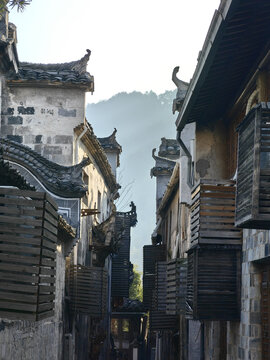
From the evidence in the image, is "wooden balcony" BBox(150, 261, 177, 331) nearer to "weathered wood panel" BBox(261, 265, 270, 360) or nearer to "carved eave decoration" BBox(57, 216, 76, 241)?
"carved eave decoration" BBox(57, 216, 76, 241)

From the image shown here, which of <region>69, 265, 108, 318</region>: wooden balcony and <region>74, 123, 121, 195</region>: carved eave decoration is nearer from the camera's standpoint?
<region>69, 265, 108, 318</region>: wooden balcony

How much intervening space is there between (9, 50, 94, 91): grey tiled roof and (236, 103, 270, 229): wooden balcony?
13.0 metres

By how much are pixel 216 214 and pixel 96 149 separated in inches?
496

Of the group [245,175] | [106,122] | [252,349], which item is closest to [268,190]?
[245,175]

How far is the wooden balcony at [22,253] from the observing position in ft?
31.6

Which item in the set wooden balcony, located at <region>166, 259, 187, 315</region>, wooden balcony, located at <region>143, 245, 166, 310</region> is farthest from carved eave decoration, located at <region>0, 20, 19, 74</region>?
wooden balcony, located at <region>143, 245, 166, 310</region>

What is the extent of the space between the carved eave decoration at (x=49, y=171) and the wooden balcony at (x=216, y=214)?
556 cm

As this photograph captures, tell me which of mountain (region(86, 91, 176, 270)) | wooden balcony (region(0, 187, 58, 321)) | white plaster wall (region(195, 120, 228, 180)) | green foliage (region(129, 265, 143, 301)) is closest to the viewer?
wooden balcony (region(0, 187, 58, 321))

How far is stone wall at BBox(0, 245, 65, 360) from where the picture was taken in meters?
11.1

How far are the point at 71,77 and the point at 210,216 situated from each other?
9.99 m

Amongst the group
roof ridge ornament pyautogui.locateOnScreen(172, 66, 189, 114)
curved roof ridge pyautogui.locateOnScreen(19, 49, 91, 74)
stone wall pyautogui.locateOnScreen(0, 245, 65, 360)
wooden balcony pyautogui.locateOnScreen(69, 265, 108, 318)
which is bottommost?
stone wall pyautogui.locateOnScreen(0, 245, 65, 360)

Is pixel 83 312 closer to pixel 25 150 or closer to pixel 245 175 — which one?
pixel 25 150

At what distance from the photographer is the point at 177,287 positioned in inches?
677

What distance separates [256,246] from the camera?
11406 mm
